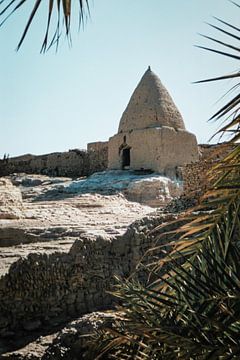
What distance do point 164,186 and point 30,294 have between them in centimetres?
911

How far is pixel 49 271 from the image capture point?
231 inches

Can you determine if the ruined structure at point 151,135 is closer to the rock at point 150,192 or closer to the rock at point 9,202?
the rock at point 150,192

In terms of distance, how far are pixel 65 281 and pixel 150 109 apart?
12.1 m

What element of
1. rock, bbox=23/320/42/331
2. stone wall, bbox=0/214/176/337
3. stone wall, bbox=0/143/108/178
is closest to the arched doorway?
stone wall, bbox=0/143/108/178

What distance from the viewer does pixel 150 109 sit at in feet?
55.8

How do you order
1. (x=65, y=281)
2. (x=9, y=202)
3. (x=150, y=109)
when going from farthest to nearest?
(x=150, y=109), (x=9, y=202), (x=65, y=281)

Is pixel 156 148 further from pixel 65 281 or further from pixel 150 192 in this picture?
pixel 65 281

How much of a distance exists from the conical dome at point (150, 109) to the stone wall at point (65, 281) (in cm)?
1086

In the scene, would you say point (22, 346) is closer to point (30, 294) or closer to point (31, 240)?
point (30, 294)

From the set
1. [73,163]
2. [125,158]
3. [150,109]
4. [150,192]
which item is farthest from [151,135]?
[73,163]

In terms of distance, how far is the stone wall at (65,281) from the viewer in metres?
5.60

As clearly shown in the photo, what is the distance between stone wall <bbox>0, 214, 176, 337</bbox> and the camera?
5.60 meters

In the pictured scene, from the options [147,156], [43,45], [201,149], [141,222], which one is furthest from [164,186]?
[43,45]

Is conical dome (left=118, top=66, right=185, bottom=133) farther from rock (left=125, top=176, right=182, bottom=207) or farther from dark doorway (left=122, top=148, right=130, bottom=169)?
rock (left=125, top=176, right=182, bottom=207)
